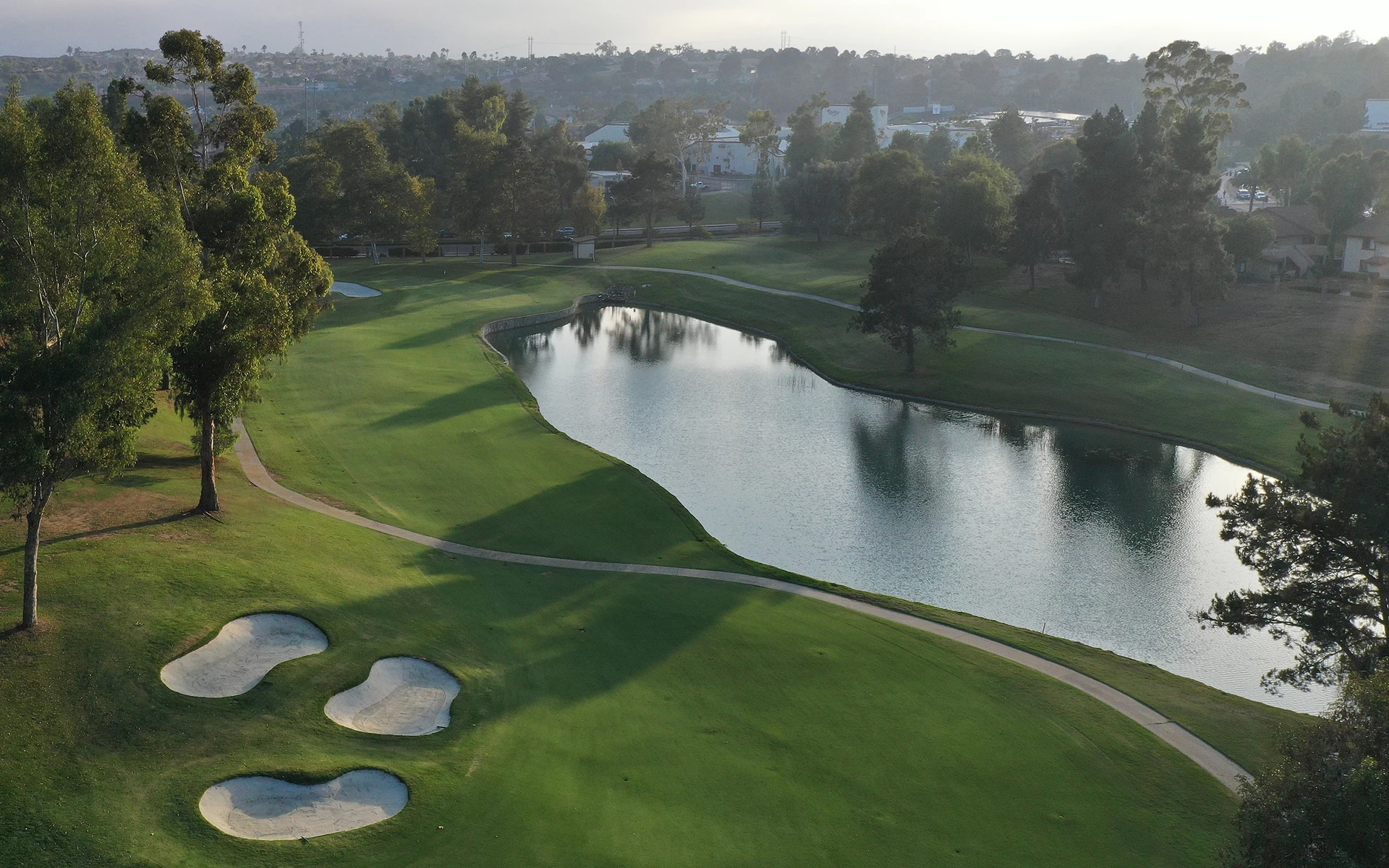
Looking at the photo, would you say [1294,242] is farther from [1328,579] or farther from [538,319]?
[1328,579]

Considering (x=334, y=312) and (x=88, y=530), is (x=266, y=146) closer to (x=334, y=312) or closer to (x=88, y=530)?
(x=88, y=530)

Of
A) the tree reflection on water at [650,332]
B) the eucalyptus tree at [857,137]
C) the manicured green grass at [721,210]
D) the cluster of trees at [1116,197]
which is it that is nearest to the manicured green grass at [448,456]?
the tree reflection on water at [650,332]

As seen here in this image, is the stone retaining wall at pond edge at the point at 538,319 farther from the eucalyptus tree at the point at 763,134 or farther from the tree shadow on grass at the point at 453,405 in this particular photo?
the eucalyptus tree at the point at 763,134

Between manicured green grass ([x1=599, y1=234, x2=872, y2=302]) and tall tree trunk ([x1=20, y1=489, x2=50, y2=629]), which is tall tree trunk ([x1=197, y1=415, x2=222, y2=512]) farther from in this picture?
manicured green grass ([x1=599, y1=234, x2=872, y2=302])

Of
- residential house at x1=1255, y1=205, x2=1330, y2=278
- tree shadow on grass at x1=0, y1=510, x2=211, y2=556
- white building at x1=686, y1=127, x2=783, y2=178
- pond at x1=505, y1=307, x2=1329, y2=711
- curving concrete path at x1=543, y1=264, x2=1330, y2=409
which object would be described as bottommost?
pond at x1=505, y1=307, x2=1329, y2=711

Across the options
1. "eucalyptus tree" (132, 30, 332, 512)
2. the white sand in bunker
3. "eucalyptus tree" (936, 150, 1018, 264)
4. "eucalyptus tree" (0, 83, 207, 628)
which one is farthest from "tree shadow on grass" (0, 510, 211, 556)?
"eucalyptus tree" (936, 150, 1018, 264)
